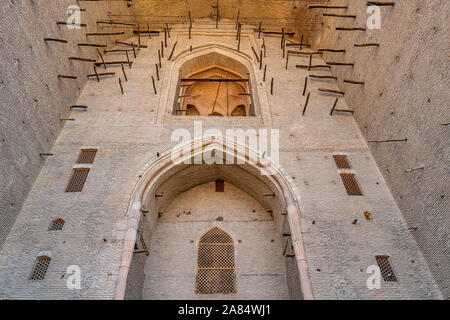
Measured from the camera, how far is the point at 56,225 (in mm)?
8484

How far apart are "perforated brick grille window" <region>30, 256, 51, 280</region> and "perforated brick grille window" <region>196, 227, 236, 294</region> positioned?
4.00 metres

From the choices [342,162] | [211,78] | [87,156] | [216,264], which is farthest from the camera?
[211,78]

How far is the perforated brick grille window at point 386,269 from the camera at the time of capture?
7798 millimetres

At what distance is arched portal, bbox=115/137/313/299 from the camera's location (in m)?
8.35

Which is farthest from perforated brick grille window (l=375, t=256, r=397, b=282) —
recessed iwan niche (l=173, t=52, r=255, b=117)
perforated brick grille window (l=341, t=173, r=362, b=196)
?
recessed iwan niche (l=173, t=52, r=255, b=117)

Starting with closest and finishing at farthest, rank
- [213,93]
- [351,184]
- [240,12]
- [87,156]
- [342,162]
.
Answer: [351,184]
[87,156]
[342,162]
[213,93]
[240,12]

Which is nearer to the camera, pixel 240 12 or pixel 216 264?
pixel 216 264

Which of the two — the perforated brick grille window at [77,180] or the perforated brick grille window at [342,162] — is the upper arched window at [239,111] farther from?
the perforated brick grille window at [77,180]

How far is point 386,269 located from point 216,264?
15.2ft

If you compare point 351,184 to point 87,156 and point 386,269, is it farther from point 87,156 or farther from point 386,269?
point 87,156

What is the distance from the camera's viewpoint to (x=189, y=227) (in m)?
10.8

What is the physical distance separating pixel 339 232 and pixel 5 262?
806 cm

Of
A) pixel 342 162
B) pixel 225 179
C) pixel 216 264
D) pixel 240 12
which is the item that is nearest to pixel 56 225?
pixel 216 264

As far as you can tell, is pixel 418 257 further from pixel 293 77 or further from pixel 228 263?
pixel 293 77
